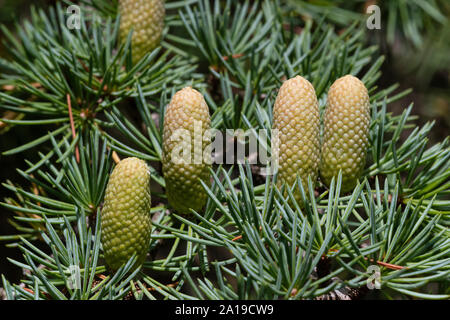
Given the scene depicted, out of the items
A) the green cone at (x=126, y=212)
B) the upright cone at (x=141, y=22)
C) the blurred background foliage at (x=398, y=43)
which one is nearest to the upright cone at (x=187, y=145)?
the green cone at (x=126, y=212)

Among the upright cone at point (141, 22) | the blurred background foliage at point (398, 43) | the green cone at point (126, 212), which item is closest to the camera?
the green cone at point (126, 212)

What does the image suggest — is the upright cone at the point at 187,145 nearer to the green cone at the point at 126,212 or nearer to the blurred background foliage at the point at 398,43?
the green cone at the point at 126,212

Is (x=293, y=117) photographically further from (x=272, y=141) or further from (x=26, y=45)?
(x=26, y=45)

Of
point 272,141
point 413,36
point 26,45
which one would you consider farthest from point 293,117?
point 413,36

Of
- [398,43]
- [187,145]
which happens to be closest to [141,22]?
[187,145]

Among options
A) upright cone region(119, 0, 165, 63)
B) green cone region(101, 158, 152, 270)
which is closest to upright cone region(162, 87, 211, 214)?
green cone region(101, 158, 152, 270)

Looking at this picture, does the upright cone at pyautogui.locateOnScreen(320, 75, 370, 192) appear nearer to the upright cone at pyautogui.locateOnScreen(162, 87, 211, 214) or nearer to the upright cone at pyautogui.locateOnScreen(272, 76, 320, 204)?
the upright cone at pyautogui.locateOnScreen(272, 76, 320, 204)
